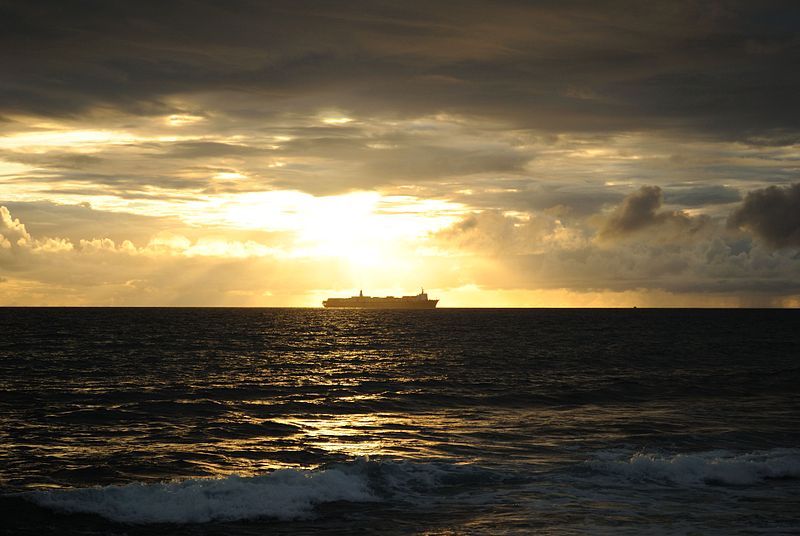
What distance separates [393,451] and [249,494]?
9.39m

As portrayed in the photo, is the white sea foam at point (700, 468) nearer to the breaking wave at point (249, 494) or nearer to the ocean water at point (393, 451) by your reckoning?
the ocean water at point (393, 451)

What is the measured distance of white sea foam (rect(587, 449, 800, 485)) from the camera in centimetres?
2845

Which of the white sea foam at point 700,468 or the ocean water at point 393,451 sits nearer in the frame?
the ocean water at point 393,451

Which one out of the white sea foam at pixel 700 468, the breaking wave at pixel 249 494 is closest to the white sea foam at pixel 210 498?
the breaking wave at pixel 249 494

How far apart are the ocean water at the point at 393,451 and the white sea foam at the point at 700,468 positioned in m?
0.09

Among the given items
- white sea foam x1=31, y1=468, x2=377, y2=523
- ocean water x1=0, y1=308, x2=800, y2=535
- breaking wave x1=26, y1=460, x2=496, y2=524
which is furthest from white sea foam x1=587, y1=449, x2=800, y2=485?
white sea foam x1=31, y1=468, x2=377, y2=523

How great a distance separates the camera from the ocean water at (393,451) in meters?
22.8

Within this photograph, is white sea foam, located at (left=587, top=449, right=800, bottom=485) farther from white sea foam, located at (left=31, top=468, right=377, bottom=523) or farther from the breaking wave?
white sea foam, located at (left=31, top=468, right=377, bottom=523)

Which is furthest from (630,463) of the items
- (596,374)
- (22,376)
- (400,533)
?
(22,376)

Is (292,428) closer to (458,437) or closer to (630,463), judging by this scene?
(458,437)

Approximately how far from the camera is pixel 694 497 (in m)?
25.8

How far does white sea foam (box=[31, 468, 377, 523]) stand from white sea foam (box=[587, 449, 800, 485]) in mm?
10544

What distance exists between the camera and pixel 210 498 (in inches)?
947

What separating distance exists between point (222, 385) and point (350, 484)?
105 ft
